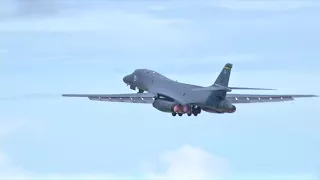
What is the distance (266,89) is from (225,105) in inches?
375

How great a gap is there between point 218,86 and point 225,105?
7.20 feet

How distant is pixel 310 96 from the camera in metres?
197

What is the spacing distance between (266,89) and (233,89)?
6.36 metres

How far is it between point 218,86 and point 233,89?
3372mm

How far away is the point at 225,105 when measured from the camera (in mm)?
199375

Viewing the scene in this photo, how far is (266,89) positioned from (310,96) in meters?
7.78

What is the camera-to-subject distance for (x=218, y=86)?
654 feet

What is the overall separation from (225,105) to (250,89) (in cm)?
793

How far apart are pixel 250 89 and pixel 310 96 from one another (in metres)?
8.20

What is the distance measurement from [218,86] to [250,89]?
8008 millimetres

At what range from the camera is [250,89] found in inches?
7559

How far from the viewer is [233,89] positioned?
196 meters

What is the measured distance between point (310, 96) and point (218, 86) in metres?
10.2
